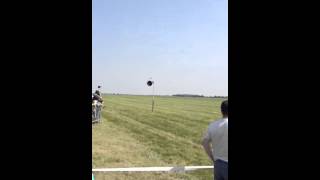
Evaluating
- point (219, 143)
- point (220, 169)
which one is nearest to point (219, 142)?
point (219, 143)

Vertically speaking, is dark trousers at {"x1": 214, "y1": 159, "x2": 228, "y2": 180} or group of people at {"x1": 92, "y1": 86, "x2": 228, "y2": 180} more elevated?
group of people at {"x1": 92, "y1": 86, "x2": 228, "y2": 180}

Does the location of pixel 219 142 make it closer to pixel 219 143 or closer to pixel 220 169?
pixel 219 143

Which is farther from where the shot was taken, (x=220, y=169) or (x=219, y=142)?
(x=219, y=142)

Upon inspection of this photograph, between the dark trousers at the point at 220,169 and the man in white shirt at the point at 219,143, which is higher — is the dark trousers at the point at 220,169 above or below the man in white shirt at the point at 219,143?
below

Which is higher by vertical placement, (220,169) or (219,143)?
(219,143)

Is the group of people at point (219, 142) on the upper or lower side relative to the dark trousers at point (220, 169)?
upper
